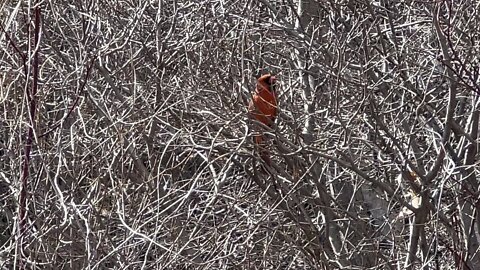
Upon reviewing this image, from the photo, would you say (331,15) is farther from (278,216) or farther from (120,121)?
(120,121)

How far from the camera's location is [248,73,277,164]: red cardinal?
16.7 feet

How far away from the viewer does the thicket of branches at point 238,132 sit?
16.6ft

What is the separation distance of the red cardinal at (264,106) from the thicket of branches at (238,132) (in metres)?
0.06

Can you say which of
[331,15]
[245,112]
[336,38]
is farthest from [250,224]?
[331,15]

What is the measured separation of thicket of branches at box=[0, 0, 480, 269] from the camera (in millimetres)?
5070

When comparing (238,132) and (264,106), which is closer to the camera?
(238,132)

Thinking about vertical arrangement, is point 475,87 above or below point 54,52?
above

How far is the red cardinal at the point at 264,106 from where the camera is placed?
16.7 feet

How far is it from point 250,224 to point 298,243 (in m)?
0.52

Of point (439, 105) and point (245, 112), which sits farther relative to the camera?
point (439, 105)

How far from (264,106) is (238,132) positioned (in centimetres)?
27

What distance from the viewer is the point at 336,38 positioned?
17.8 ft

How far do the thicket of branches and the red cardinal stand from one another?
60 mm

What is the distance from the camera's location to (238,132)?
5.18 m
